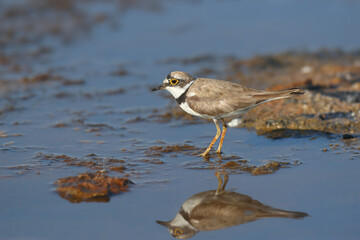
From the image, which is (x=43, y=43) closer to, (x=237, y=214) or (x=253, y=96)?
(x=253, y=96)

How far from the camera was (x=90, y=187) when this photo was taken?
5.28 m

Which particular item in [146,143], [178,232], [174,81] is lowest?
[178,232]

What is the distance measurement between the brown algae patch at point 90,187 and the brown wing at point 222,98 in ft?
4.85

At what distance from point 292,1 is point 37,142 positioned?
399 inches

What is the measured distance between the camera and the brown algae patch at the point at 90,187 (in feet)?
16.9

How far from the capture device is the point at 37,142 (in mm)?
7012

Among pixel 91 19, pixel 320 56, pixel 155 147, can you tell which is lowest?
pixel 155 147

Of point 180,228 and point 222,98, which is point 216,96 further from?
point 180,228

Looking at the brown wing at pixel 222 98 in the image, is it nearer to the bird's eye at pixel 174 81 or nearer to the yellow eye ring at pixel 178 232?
the bird's eye at pixel 174 81

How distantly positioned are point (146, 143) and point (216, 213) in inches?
92.8

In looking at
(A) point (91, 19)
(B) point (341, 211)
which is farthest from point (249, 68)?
(B) point (341, 211)

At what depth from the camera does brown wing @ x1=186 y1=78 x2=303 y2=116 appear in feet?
20.9

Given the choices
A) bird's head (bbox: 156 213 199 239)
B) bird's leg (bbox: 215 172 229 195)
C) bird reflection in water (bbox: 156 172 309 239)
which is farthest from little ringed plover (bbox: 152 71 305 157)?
bird's head (bbox: 156 213 199 239)

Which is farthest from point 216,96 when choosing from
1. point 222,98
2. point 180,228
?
point 180,228
